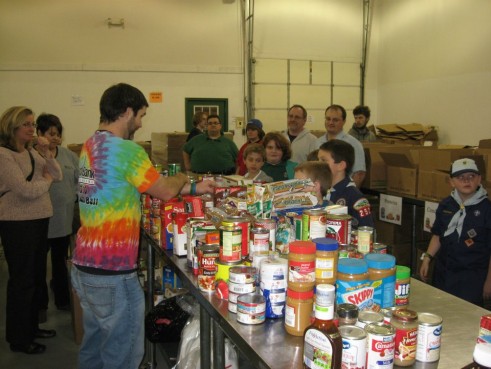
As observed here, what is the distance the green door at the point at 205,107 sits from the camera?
824 cm

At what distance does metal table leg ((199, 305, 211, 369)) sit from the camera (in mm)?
1817

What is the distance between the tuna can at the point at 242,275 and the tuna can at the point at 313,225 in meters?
0.25

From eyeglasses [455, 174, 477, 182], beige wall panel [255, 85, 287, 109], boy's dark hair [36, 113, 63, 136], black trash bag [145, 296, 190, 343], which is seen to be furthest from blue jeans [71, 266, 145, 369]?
beige wall panel [255, 85, 287, 109]

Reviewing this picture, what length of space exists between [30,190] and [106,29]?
5.56m

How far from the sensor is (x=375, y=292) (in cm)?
136

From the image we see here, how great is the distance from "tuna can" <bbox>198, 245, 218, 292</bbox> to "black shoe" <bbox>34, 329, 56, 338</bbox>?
7.48ft

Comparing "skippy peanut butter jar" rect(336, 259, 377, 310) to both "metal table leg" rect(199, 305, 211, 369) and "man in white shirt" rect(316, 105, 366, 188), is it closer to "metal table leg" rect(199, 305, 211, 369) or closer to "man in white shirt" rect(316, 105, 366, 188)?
"metal table leg" rect(199, 305, 211, 369)

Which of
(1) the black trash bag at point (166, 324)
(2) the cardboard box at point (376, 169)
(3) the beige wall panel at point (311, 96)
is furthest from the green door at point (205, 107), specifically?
(1) the black trash bag at point (166, 324)

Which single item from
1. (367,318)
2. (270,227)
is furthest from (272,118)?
(367,318)

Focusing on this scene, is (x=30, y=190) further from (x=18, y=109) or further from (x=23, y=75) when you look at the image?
(x=23, y=75)

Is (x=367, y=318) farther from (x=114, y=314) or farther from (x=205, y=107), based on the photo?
(x=205, y=107)

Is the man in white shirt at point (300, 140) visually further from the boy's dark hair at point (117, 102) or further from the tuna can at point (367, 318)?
the tuna can at point (367, 318)

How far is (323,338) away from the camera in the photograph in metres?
1.09

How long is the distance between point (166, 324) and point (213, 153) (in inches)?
112
